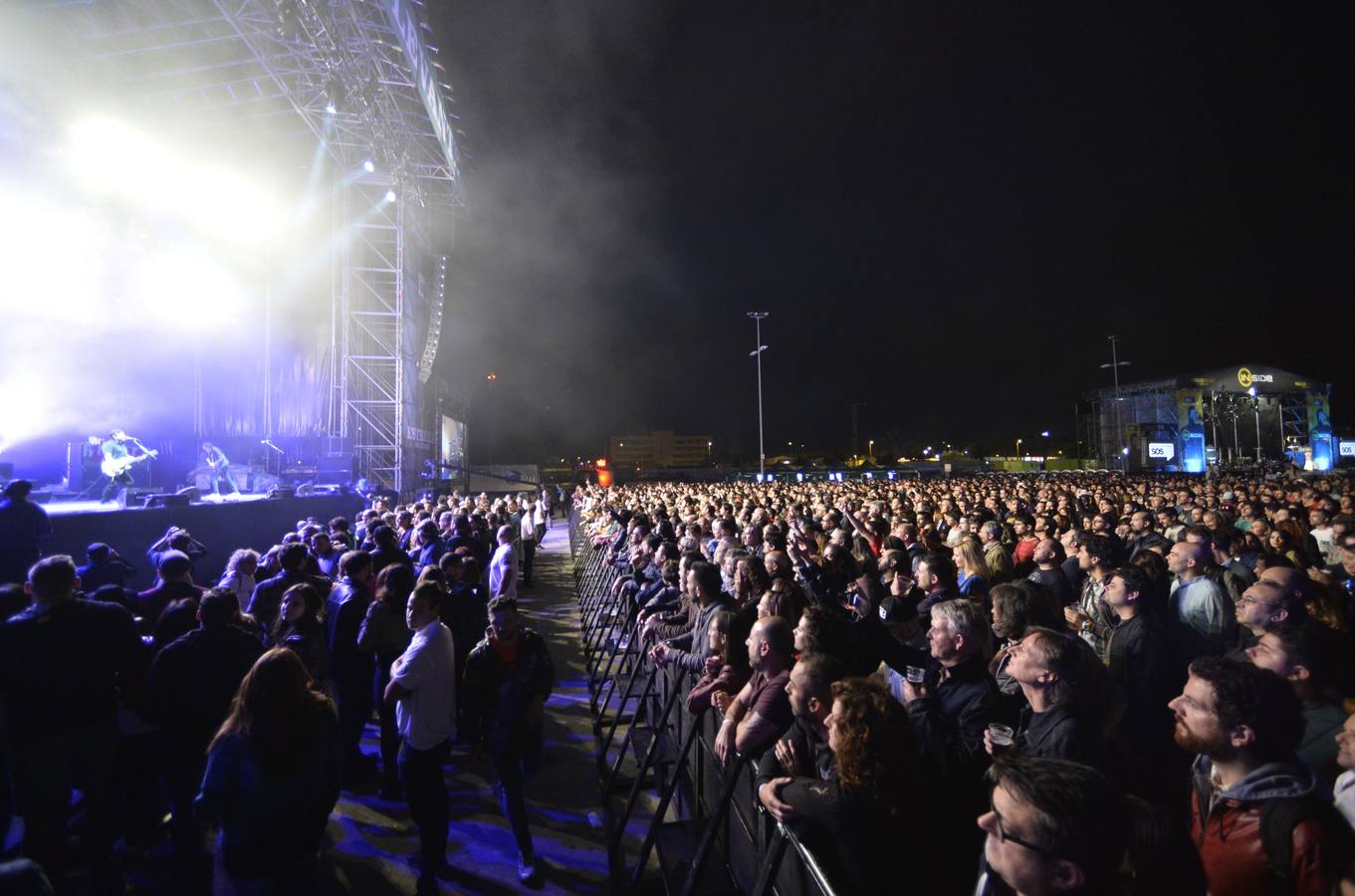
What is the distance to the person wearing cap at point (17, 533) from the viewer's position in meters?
7.19

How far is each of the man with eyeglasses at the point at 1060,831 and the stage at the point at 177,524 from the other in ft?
38.8

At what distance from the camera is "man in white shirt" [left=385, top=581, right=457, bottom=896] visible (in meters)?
3.76

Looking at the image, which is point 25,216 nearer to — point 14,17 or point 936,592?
point 14,17

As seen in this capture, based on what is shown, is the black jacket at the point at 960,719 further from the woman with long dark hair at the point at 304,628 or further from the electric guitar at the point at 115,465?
the electric guitar at the point at 115,465

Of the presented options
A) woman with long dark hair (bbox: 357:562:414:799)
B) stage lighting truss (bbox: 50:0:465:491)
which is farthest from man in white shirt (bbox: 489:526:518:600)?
stage lighting truss (bbox: 50:0:465:491)

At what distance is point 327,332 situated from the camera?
83.7ft

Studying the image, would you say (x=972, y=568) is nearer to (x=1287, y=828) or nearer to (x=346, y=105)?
(x=1287, y=828)

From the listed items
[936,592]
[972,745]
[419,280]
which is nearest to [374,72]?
[419,280]

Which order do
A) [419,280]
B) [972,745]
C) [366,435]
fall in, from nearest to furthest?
[972,745] < [366,435] < [419,280]

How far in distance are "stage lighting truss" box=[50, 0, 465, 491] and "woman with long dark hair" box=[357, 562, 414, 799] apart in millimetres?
13421

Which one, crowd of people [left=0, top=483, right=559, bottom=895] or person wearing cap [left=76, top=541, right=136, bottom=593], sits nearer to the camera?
crowd of people [left=0, top=483, right=559, bottom=895]

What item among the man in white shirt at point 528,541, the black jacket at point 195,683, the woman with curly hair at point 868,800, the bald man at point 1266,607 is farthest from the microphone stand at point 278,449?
the bald man at point 1266,607

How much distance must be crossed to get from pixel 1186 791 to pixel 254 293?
82.1ft

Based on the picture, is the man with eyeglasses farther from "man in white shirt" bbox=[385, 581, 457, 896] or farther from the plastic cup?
"man in white shirt" bbox=[385, 581, 457, 896]
